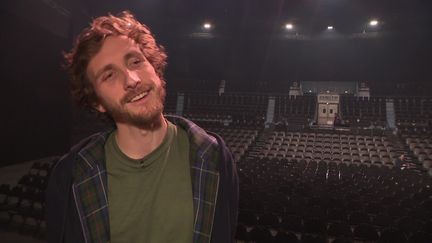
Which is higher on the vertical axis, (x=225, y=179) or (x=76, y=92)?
(x=76, y=92)

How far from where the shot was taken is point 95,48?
1.39 meters

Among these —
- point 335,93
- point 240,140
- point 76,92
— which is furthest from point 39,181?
point 335,93

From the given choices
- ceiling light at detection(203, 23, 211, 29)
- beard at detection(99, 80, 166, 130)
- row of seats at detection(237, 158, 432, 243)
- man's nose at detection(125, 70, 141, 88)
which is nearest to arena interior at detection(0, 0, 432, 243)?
row of seats at detection(237, 158, 432, 243)

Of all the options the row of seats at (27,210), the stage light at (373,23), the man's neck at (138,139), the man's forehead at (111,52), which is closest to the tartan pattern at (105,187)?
the man's neck at (138,139)

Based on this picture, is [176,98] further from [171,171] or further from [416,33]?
[171,171]

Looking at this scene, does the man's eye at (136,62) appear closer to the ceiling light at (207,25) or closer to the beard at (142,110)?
the beard at (142,110)

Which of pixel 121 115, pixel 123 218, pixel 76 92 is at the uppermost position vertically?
pixel 76 92

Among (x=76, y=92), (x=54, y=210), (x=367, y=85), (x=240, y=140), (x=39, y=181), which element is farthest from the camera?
(x=367, y=85)

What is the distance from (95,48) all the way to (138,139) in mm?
453

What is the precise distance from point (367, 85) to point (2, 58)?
25.7m

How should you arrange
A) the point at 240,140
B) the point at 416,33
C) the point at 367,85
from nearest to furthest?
1. the point at 240,140
2. the point at 416,33
3. the point at 367,85

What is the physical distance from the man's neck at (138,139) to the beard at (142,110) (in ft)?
0.10

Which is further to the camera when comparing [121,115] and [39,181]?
[39,181]

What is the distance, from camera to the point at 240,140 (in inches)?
783
